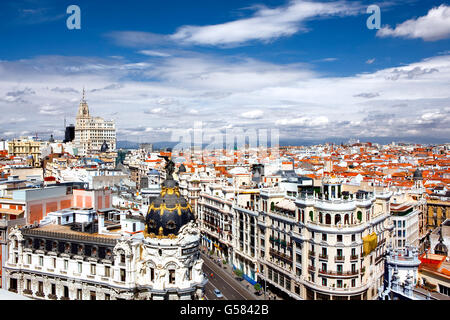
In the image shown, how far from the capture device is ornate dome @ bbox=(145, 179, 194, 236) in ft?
121

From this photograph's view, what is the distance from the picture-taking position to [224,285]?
2117 inches

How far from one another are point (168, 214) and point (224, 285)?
68.0 ft

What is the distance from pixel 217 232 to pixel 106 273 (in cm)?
3250

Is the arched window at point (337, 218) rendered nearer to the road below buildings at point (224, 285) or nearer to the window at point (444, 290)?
the window at point (444, 290)

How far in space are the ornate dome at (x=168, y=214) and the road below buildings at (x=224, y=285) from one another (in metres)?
15.0

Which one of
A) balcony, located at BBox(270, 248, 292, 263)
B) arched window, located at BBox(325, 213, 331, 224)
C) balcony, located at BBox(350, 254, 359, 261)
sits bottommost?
balcony, located at BBox(270, 248, 292, 263)

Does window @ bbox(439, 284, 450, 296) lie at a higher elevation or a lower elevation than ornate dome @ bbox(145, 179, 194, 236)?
lower

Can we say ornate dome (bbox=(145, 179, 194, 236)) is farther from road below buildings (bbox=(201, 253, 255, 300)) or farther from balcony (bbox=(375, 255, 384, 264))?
balcony (bbox=(375, 255, 384, 264))

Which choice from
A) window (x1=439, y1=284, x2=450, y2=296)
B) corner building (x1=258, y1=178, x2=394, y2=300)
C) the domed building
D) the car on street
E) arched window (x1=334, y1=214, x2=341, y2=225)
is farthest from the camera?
the car on street

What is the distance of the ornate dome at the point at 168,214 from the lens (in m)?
36.9

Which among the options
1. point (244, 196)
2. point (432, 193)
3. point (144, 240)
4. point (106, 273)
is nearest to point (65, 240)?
point (106, 273)

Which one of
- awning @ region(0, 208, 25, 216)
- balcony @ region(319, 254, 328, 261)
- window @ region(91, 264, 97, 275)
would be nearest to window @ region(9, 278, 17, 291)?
awning @ region(0, 208, 25, 216)

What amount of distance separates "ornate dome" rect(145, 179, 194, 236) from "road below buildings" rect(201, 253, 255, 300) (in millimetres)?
14953
